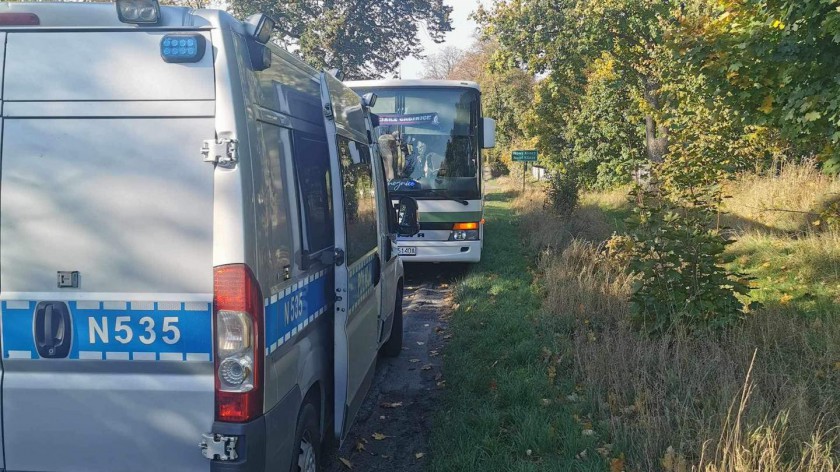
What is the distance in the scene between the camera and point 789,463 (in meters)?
3.47

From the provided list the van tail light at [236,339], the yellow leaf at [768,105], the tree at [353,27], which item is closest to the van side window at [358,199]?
the van tail light at [236,339]

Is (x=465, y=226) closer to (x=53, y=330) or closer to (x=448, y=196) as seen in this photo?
(x=448, y=196)

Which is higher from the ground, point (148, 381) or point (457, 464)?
point (148, 381)

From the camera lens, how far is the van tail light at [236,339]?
2623 mm

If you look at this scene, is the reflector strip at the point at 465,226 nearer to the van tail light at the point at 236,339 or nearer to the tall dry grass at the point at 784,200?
the tall dry grass at the point at 784,200

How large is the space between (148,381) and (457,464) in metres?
2.24

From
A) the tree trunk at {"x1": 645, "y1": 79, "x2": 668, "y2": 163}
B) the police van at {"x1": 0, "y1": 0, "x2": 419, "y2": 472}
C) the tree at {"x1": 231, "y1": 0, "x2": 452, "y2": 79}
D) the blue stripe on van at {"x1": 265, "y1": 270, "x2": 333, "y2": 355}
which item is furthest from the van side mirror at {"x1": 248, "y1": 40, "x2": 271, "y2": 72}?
the tree at {"x1": 231, "y1": 0, "x2": 452, "y2": 79}

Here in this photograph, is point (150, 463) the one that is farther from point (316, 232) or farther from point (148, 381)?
point (316, 232)

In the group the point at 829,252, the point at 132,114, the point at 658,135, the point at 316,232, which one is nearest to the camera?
the point at 132,114

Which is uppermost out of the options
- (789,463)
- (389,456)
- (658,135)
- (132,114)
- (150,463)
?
(658,135)

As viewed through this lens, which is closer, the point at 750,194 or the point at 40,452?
the point at 40,452

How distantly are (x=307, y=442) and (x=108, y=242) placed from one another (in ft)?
→ 5.00

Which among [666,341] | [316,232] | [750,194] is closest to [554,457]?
[666,341]

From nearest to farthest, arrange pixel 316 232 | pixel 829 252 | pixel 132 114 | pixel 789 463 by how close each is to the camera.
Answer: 1. pixel 132 114
2. pixel 789 463
3. pixel 316 232
4. pixel 829 252
